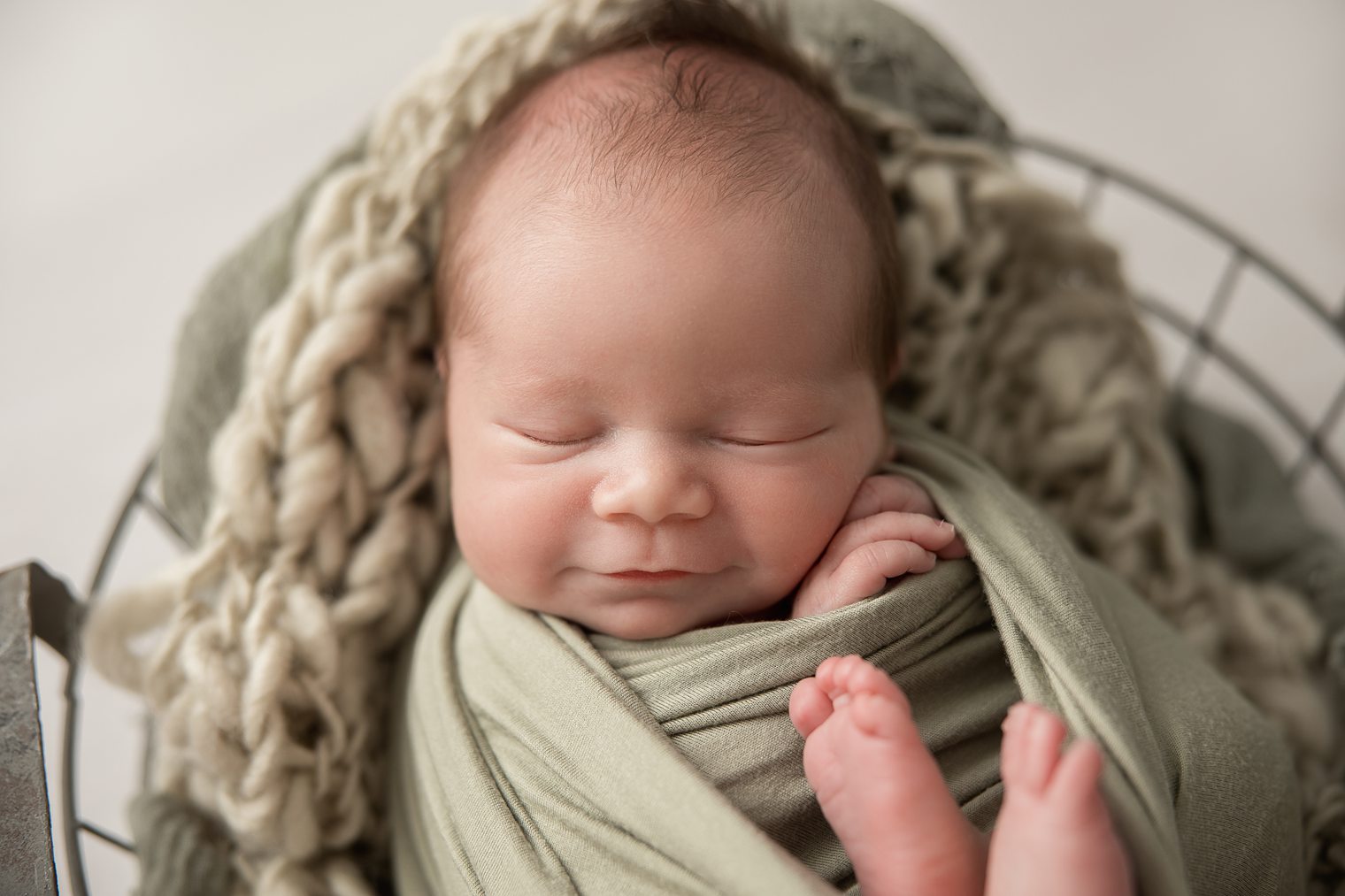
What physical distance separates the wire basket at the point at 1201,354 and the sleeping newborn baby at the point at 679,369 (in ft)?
1.74

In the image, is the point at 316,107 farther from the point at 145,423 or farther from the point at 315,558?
the point at 315,558

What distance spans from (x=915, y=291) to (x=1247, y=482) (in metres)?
0.53

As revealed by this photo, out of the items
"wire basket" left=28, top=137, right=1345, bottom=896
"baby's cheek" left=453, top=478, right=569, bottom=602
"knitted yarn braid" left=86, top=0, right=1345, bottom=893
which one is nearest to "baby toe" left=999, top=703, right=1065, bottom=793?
"baby's cheek" left=453, top=478, right=569, bottom=602

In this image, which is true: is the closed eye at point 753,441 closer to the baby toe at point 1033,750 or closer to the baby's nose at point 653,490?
the baby's nose at point 653,490

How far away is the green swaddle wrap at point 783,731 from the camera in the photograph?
2.45 ft

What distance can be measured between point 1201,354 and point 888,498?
0.86 meters

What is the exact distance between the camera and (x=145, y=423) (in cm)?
163

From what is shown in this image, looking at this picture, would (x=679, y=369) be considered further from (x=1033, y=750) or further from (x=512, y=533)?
(x=1033, y=750)

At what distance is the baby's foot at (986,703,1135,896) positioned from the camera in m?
0.61

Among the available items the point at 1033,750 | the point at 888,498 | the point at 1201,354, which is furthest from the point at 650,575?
the point at 1201,354

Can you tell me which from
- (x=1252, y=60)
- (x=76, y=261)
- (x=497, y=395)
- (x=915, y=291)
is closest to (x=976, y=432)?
(x=915, y=291)

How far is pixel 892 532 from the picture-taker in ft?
2.70

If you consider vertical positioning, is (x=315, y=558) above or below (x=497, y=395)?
below

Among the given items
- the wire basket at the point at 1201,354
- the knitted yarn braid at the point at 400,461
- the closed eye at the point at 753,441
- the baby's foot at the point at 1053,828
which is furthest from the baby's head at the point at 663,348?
the wire basket at the point at 1201,354
